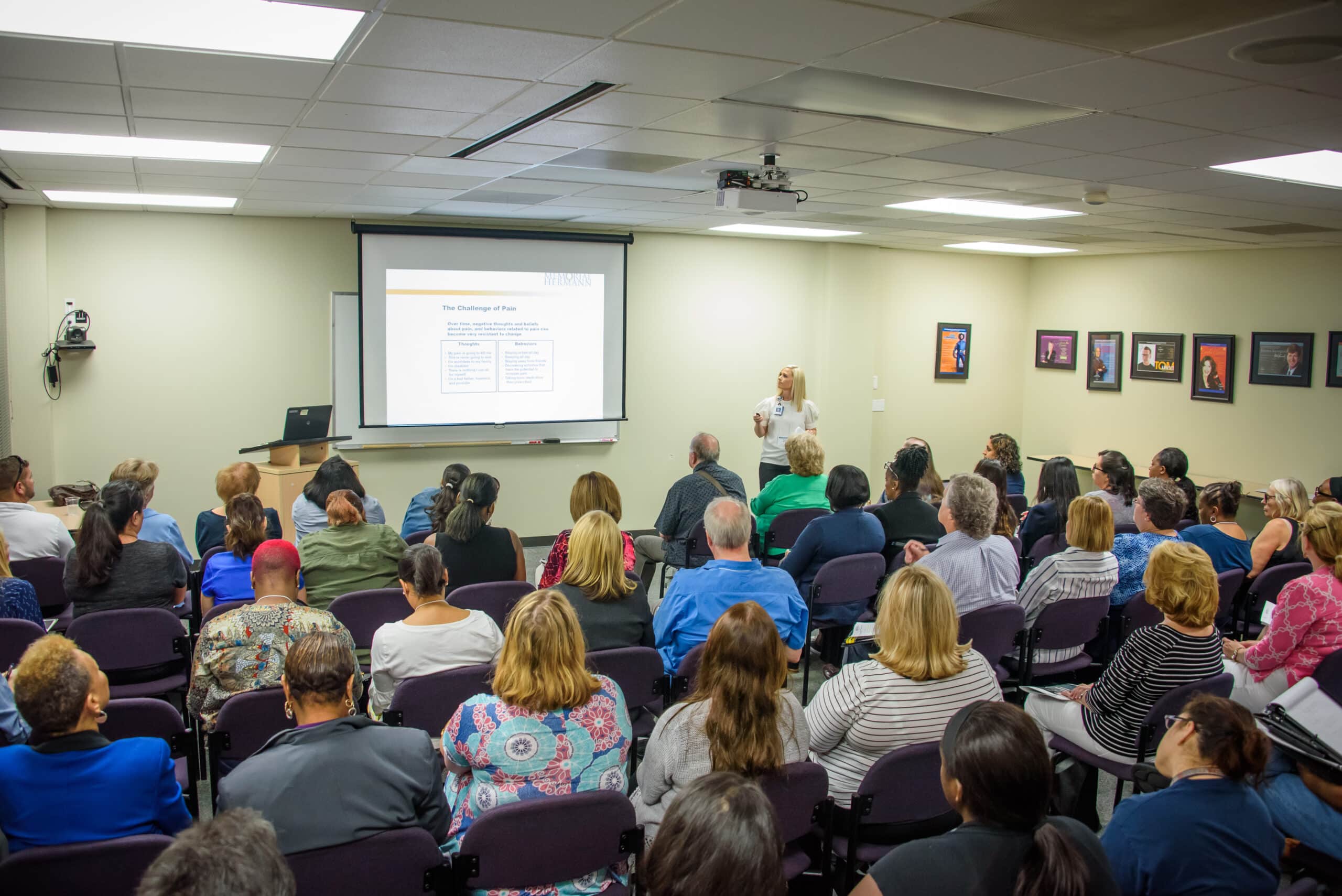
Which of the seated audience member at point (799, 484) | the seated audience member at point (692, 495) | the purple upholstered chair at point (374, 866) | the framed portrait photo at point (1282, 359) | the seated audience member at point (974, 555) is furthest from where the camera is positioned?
the framed portrait photo at point (1282, 359)

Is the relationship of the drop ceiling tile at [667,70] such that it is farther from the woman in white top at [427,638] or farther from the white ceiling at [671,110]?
the woman in white top at [427,638]

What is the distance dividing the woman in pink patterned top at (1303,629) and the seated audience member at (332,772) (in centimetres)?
326

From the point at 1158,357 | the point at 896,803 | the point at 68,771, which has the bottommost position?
the point at 896,803

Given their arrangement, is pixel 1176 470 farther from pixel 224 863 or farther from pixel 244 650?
pixel 224 863

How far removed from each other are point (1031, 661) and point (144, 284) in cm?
701

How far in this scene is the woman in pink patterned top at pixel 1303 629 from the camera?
3.59 metres

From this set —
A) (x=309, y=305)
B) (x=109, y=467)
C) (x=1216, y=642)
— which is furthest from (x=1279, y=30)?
(x=109, y=467)

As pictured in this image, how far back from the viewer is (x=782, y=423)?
8.72 meters

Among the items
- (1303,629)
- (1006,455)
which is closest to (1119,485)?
(1006,455)

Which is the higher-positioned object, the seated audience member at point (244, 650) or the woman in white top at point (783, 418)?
the woman in white top at point (783, 418)

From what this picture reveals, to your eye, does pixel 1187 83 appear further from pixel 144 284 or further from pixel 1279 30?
pixel 144 284

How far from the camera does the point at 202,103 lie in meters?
3.68

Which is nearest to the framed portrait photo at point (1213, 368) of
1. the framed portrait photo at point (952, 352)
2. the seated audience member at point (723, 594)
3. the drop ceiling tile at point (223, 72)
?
the framed portrait photo at point (952, 352)

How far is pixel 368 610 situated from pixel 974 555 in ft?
8.95
